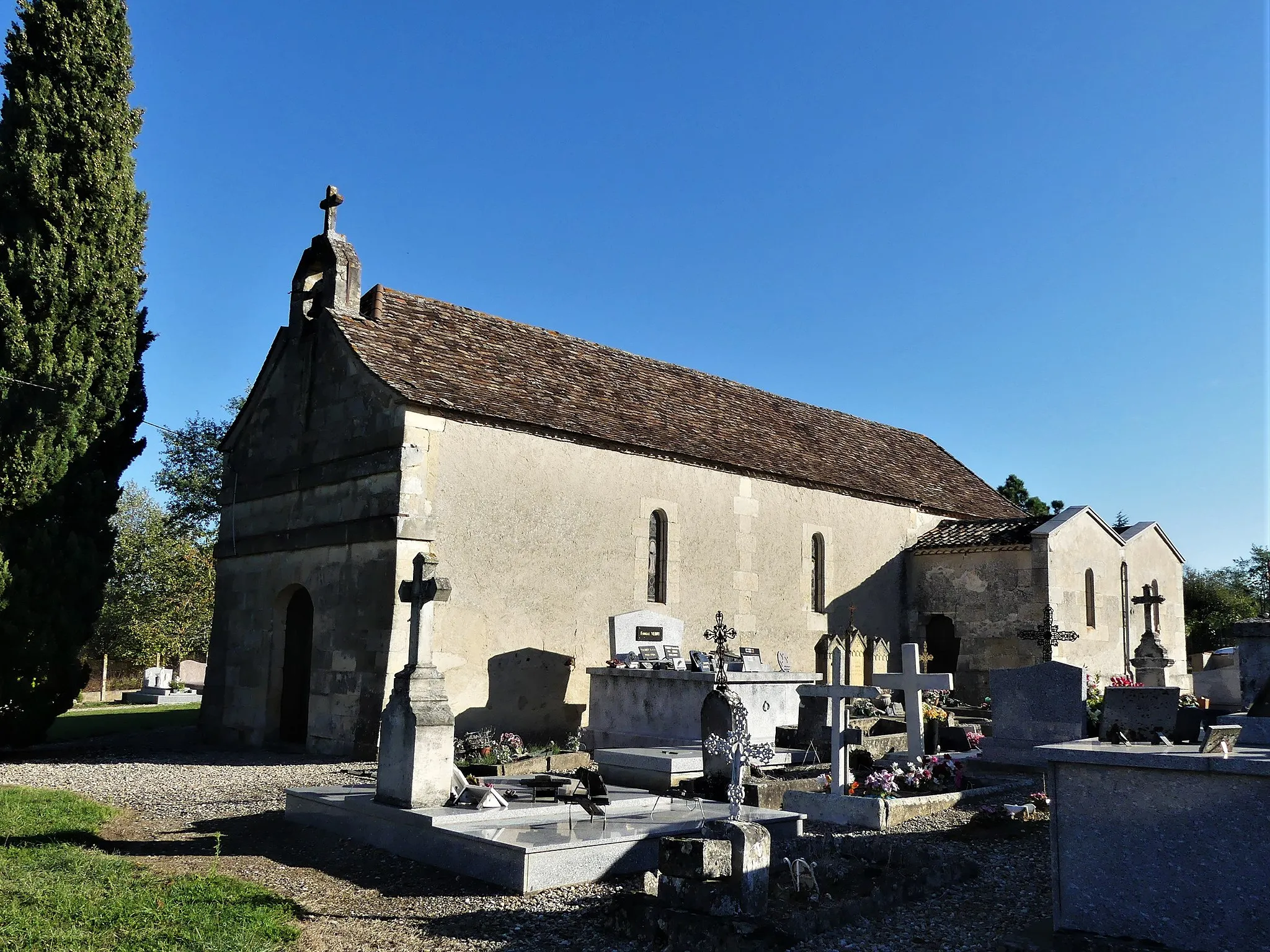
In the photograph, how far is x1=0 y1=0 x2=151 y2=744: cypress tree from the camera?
51.5ft

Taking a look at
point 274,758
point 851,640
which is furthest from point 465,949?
point 851,640

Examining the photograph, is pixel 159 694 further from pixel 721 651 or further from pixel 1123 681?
pixel 1123 681

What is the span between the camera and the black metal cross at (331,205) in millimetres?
17781

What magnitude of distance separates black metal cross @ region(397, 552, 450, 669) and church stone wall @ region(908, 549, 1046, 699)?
15.3 metres

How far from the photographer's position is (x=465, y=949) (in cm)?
610

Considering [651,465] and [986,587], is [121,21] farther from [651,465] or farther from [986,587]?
[986,587]

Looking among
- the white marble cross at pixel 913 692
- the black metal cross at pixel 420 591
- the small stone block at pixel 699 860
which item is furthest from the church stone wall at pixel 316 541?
the small stone block at pixel 699 860

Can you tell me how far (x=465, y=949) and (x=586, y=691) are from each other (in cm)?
1095

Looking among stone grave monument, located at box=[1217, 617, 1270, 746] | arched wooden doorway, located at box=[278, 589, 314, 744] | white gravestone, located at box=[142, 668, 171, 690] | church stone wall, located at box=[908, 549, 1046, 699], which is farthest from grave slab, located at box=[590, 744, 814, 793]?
white gravestone, located at box=[142, 668, 171, 690]

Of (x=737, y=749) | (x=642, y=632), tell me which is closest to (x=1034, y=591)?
(x=642, y=632)

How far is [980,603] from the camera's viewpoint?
22.2m

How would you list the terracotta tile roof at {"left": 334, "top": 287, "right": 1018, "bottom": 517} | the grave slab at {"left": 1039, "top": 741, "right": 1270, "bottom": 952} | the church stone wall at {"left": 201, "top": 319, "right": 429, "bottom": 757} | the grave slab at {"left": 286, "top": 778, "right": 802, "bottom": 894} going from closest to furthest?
the grave slab at {"left": 1039, "top": 741, "right": 1270, "bottom": 952}, the grave slab at {"left": 286, "top": 778, "right": 802, "bottom": 894}, the church stone wall at {"left": 201, "top": 319, "right": 429, "bottom": 757}, the terracotta tile roof at {"left": 334, "top": 287, "right": 1018, "bottom": 517}

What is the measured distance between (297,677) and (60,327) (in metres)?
7.31

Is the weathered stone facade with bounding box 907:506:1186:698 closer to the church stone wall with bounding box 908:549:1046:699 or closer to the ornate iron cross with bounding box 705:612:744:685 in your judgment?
the church stone wall with bounding box 908:549:1046:699
